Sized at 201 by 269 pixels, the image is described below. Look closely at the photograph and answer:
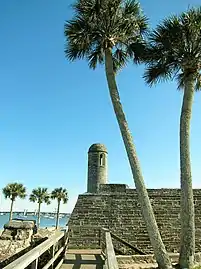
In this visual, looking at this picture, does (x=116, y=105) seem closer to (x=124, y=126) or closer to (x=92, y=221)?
(x=124, y=126)

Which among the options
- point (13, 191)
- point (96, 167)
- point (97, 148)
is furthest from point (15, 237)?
point (13, 191)

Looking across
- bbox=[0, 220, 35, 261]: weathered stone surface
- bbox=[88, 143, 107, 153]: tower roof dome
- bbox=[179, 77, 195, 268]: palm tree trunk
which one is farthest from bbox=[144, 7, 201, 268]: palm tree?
bbox=[88, 143, 107, 153]: tower roof dome

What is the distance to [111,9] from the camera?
32.1 feet

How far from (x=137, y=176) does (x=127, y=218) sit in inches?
225

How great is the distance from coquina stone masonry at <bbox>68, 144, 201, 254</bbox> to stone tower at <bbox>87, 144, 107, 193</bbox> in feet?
19.6

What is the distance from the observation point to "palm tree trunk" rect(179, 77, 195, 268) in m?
8.76

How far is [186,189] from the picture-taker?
30.1 feet

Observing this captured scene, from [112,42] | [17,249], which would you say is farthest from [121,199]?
[17,249]

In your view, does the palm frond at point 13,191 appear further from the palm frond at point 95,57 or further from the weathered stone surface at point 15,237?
the weathered stone surface at point 15,237

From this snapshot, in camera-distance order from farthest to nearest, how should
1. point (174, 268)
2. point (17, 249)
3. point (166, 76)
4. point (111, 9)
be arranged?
point (166, 76) < point (111, 9) < point (174, 268) < point (17, 249)

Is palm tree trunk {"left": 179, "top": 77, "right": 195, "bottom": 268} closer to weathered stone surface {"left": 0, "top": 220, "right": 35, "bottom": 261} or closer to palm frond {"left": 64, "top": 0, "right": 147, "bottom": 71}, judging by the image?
palm frond {"left": 64, "top": 0, "right": 147, "bottom": 71}

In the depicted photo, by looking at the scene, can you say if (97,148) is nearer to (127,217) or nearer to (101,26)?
(127,217)

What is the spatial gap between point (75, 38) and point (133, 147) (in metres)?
4.07

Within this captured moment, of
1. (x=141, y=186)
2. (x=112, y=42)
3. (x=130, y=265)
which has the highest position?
(x=112, y=42)
